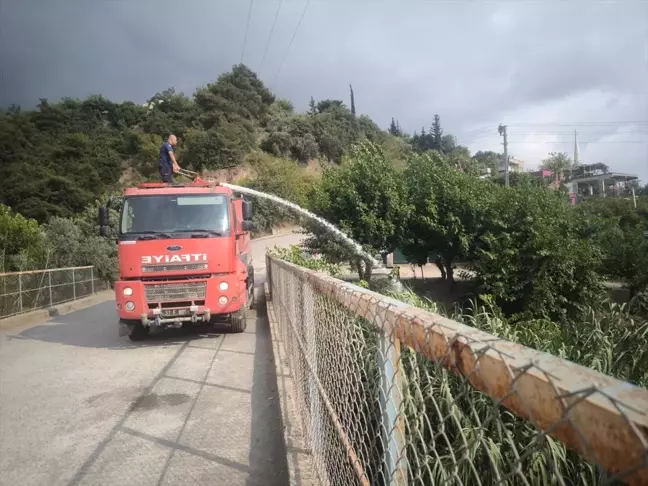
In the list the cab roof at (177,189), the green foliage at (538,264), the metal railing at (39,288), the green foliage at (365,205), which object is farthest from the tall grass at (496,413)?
the metal railing at (39,288)

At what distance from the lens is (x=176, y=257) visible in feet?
25.1

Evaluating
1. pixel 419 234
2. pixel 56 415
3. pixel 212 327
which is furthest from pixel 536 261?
pixel 56 415

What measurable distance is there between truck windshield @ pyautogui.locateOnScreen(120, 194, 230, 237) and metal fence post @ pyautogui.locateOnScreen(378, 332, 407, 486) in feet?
22.2

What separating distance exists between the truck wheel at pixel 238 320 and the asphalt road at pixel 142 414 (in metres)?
0.34

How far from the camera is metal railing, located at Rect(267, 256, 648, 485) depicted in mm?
608

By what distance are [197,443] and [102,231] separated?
5.69 metres

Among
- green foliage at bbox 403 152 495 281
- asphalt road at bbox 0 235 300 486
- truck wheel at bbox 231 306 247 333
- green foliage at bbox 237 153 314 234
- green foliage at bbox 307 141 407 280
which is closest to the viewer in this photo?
asphalt road at bbox 0 235 300 486

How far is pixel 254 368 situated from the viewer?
6.40 metres

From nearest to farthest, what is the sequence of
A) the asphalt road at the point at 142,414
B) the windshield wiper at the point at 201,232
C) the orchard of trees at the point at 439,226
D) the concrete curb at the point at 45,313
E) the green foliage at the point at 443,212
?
1. the asphalt road at the point at 142,414
2. the windshield wiper at the point at 201,232
3. the concrete curb at the point at 45,313
4. the orchard of trees at the point at 439,226
5. the green foliage at the point at 443,212

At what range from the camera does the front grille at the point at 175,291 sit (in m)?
7.73

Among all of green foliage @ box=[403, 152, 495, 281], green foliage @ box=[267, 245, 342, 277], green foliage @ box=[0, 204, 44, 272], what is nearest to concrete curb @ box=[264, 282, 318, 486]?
green foliage @ box=[267, 245, 342, 277]

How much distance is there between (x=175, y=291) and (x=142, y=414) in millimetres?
3255

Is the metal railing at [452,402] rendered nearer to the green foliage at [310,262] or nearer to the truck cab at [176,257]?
the truck cab at [176,257]

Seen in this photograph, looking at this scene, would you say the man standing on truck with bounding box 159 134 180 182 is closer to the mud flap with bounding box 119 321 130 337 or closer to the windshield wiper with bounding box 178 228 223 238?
the windshield wiper with bounding box 178 228 223 238
